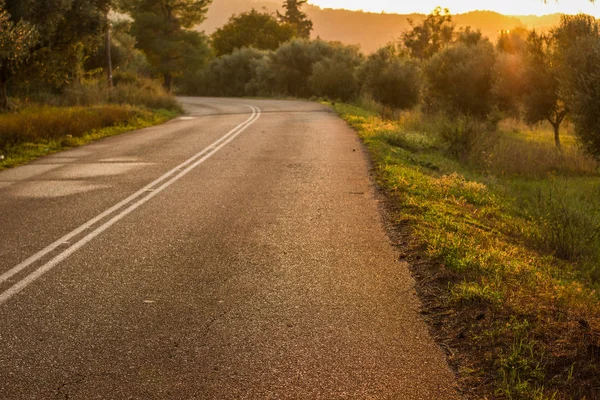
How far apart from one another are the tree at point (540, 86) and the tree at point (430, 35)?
4007cm

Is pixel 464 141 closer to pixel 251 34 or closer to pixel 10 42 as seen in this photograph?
pixel 10 42

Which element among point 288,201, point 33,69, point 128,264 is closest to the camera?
point 128,264

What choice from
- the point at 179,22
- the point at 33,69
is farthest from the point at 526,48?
the point at 179,22

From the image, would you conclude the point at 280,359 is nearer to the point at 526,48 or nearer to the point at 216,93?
the point at 526,48

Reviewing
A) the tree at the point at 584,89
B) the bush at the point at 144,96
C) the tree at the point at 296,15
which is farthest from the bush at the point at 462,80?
the tree at the point at 296,15

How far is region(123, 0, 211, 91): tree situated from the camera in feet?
221

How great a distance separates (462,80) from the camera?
1522 inches

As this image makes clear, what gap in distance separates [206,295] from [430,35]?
73.2 metres

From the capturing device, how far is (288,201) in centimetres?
954

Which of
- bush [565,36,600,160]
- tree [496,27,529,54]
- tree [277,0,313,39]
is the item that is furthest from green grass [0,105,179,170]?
tree [277,0,313,39]

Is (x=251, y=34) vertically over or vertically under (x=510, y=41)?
over

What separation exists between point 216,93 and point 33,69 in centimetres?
5139

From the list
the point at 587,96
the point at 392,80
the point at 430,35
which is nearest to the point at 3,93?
the point at 587,96

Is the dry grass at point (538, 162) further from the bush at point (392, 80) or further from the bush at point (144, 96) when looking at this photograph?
the bush at point (144, 96)
